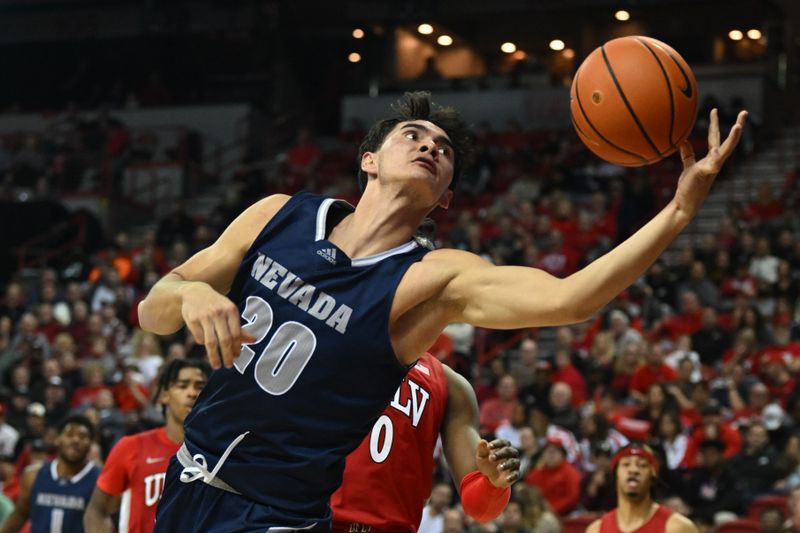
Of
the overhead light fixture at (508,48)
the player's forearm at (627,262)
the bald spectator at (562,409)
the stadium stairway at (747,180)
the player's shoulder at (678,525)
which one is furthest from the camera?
the overhead light fixture at (508,48)

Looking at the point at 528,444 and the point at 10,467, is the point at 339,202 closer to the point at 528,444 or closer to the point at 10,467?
the point at 528,444

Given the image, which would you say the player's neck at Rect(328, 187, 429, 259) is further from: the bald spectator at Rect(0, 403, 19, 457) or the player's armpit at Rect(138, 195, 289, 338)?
the bald spectator at Rect(0, 403, 19, 457)

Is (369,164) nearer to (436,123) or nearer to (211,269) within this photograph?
(436,123)

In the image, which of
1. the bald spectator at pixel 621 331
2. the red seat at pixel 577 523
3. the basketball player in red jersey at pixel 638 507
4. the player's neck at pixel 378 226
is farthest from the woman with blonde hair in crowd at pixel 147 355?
the player's neck at pixel 378 226

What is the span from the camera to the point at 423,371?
5.02 m

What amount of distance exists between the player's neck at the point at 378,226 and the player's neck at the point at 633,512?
3.10 meters

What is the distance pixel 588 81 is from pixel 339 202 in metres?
0.82

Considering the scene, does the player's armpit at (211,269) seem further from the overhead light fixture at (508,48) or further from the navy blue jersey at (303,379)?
the overhead light fixture at (508,48)

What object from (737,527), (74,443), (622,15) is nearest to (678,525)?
(737,527)

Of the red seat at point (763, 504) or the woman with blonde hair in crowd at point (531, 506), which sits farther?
the woman with blonde hair in crowd at point (531, 506)

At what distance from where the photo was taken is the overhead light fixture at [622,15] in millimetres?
22619

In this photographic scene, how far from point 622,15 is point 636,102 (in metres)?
19.8

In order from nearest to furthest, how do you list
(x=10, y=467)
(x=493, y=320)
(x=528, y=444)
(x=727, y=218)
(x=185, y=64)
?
(x=493, y=320) → (x=528, y=444) → (x=10, y=467) → (x=727, y=218) → (x=185, y=64)

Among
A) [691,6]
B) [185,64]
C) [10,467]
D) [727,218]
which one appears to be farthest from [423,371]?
[185,64]
